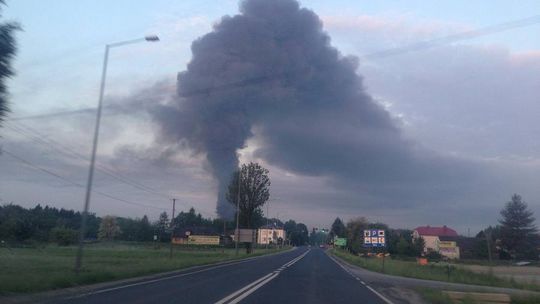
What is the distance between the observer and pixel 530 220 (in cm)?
10200

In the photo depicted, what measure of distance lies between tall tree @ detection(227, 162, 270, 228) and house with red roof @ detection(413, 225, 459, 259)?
50.6 meters

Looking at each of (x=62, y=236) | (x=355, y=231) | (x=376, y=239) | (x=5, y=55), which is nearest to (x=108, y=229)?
(x=62, y=236)

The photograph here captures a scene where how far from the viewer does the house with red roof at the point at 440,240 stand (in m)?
122

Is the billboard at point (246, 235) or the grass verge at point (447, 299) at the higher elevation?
the billboard at point (246, 235)

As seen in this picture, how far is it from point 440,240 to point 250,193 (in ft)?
219

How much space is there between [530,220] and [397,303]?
92891mm

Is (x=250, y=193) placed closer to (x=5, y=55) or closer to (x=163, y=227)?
(x=5, y=55)

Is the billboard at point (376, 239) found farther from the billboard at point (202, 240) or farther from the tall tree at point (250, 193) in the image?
the billboard at point (202, 240)

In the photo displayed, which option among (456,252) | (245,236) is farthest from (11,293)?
(456,252)

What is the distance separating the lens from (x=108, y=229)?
521ft

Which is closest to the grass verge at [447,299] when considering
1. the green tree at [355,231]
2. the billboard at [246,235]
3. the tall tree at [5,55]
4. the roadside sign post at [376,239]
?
the tall tree at [5,55]

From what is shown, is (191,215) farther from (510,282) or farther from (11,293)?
(11,293)

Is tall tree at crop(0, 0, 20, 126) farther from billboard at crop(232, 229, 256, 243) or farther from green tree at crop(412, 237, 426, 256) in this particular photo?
green tree at crop(412, 237, 426, 256)

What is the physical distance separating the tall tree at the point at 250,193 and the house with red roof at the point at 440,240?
50.6 meters
